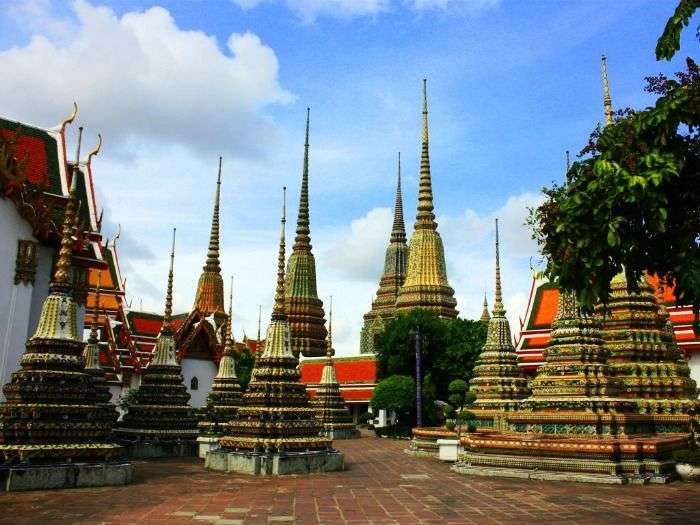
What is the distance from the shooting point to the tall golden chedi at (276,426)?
15.7 m

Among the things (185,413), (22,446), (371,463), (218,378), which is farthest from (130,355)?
(22,446)

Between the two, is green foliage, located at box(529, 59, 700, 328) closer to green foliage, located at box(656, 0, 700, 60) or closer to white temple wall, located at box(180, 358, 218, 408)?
green foliage, located at box(656, 0, 700, 60)

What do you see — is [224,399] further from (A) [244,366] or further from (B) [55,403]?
(A) [244,366]

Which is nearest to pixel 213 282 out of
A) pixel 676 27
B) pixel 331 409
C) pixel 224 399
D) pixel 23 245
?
pixel 331 409

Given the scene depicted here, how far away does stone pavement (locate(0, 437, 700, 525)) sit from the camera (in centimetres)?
918

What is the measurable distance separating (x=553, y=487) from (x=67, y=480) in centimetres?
939

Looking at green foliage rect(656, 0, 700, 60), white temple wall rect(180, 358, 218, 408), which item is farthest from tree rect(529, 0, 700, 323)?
white temple wall rect(180, 358, 218, 408)

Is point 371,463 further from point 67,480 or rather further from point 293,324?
point 293,324

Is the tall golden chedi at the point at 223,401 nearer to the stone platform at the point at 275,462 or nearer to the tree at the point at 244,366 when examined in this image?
the stone platform at the point at 275,462

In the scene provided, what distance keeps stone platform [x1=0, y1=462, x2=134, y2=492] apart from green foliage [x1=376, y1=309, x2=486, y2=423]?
79.5 ft

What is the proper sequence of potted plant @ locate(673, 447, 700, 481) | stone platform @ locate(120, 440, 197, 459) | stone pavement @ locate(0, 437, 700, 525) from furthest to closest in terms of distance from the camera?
1. stone platform @ locate(120, 440, 197, 459)
2. potted plant @ locate(673, 447, 700, 481)
3. stone pavement @ locate(0, 437, 700, 525)

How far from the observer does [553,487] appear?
13.0 m

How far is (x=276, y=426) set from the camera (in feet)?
52.7

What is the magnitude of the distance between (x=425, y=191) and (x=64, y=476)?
48126mm
